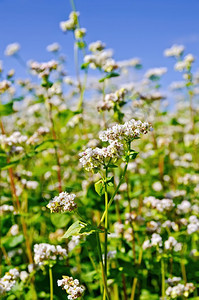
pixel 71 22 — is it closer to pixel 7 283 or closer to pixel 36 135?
pixel 36 135

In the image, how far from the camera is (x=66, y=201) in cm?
163

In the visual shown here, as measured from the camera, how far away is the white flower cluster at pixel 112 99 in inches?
117

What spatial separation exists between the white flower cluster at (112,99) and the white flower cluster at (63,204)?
1491 millimetres

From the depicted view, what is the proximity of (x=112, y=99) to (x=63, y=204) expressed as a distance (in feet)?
5.03

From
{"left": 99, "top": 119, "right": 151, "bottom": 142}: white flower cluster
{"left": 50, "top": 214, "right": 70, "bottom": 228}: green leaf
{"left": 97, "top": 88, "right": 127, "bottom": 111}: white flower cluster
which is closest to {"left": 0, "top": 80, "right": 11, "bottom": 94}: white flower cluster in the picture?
{"left": 97, "top": 88, "right": 127, "bottom": 111}: white flower cluster

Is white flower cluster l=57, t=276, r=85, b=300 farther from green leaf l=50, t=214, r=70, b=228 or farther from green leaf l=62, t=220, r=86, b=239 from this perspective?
green leaf l=50, t=214, r=70, b=228

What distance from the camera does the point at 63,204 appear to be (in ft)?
5.41

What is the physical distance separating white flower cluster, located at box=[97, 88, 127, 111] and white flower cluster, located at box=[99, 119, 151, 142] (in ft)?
4.05

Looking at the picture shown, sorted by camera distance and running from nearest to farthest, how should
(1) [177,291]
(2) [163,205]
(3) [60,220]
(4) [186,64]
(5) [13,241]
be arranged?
(1) [177,291]
(2) [163,205]
(3) [60,220]
(5) [13,241]
(4) [186,64]

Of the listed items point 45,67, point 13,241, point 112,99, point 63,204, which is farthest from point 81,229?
point 45,67

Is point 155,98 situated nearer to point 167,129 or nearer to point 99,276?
point 99,276

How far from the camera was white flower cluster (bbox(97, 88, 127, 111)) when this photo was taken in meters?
2.96

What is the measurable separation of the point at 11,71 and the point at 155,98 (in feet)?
6.25

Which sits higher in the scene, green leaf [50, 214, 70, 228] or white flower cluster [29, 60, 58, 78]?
white flower cluster [29, 60, 58, 78]
